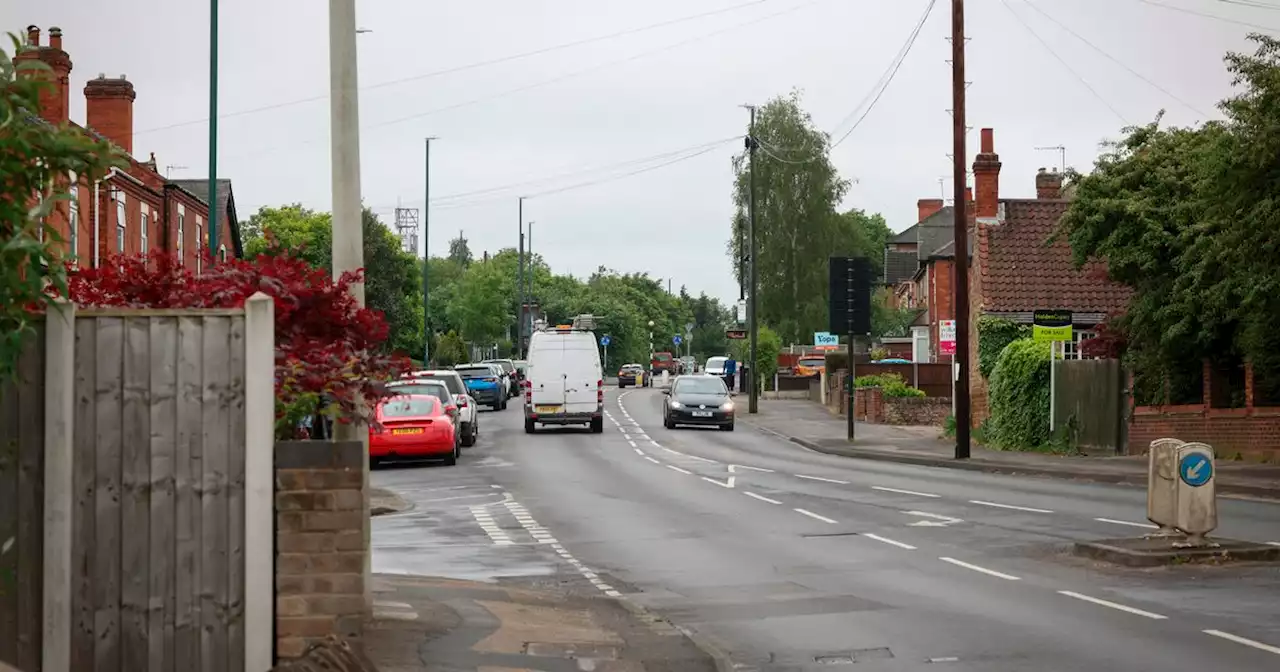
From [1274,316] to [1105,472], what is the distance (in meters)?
3.99

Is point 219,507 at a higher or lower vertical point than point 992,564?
higher

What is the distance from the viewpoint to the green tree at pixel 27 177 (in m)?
6.14

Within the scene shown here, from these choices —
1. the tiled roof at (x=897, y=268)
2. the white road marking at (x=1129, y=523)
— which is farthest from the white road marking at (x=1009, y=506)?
the tiled roof at (x=897, y=268)

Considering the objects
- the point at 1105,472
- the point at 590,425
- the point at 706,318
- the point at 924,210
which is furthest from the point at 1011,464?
the point at 706,318

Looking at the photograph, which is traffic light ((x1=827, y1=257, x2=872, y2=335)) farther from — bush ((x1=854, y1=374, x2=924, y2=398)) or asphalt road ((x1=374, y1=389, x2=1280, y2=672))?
asphalt road ((x1=374, y1=389, x2=1280, y2=672))

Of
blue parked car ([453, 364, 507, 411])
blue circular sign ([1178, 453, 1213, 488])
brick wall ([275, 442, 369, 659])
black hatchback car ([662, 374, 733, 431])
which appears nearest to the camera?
brick wall ([275, 442, 369, 659])

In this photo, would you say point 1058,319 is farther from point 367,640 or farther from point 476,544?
point 367,640

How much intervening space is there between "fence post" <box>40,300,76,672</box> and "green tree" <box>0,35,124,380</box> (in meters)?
1.69

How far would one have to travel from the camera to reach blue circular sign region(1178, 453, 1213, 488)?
52.3 feet

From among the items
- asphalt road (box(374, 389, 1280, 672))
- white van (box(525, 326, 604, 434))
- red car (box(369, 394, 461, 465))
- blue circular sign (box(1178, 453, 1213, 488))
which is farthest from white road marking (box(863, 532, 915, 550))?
white van (box(525, 326, 604, 434))

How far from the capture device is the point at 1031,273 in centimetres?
4641

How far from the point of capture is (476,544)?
59.6ft

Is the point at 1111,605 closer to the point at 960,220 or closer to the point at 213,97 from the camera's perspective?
the point at 960,220

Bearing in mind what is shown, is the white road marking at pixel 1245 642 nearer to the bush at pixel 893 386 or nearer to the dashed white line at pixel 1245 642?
the dashed white line at pixel 1245 642
